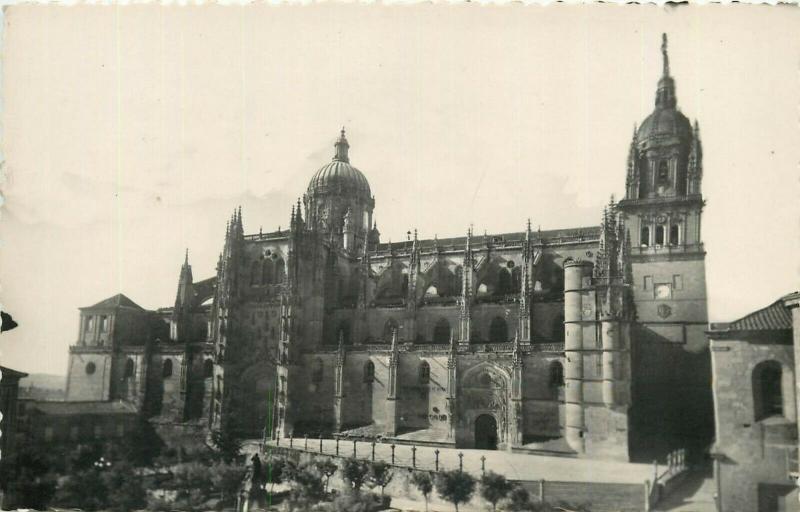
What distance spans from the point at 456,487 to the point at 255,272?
70.3 ft

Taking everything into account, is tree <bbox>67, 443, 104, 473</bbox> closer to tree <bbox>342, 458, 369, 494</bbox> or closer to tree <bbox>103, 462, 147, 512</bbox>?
tree <bbox>103, 462, 147, 512</bbox>

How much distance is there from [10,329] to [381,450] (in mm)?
16440

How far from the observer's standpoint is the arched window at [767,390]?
17.7 metres

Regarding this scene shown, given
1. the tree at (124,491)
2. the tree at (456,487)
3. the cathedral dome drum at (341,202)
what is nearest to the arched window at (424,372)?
the tree at (456,487)

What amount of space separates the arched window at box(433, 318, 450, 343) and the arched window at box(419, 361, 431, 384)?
2.77 metres

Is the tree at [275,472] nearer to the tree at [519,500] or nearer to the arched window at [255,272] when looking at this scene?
the tree at [519,500]

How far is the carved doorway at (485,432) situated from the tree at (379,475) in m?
9.30

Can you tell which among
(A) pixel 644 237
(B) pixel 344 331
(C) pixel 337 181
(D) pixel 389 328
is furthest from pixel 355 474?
(C) pixel 337 181

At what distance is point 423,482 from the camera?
878 inches

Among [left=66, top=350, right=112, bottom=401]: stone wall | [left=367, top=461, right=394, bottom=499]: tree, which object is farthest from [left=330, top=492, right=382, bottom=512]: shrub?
[left=66, top=350, right=112, bottom=401]: stone wall

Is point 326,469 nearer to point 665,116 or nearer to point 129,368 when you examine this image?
point 665,116

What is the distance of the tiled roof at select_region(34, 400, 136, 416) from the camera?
77.0 feet

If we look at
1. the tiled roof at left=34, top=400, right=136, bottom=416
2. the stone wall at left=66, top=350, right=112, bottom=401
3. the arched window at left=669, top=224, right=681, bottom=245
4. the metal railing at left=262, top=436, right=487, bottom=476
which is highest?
the arched window at left=669, top=224, right=681, bottom=245

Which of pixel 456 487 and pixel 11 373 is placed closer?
pixel 11 373
